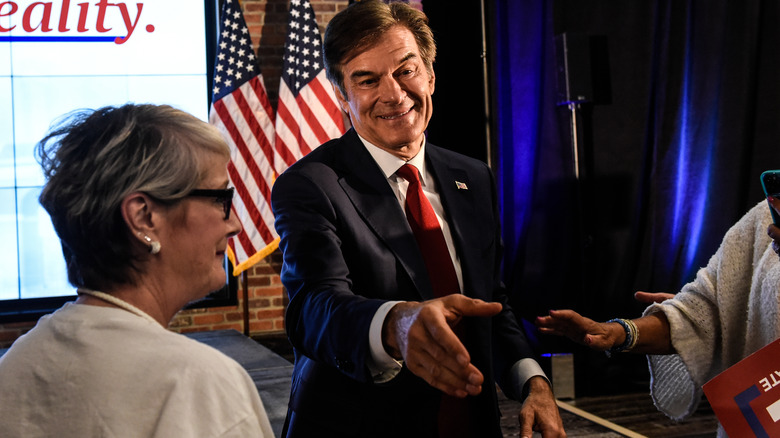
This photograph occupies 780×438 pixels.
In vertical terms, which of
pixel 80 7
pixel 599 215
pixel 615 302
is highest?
pixel 80 7

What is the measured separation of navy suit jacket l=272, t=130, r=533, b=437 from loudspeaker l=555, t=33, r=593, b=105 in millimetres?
2978

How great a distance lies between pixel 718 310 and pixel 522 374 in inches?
19.1

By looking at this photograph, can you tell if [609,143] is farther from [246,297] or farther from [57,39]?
[57,39]

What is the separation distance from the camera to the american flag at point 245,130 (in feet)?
17.4

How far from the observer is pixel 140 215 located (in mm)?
971

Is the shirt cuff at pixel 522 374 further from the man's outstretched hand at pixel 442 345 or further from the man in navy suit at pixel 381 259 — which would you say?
the man's outstretched hand at pixel 442 345

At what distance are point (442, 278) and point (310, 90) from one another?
13.4 ft

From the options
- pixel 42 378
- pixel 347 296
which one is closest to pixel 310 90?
pixel 347 296

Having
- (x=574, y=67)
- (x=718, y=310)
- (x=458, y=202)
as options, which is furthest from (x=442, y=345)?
(x=574, y=67)

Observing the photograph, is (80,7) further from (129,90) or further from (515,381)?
(515,381)

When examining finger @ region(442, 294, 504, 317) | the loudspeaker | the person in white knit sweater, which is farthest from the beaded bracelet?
the loudspeaker

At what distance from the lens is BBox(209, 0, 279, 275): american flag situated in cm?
531

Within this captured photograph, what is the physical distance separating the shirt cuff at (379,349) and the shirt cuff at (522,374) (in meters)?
0.39

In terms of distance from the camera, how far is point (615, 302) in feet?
14.9
